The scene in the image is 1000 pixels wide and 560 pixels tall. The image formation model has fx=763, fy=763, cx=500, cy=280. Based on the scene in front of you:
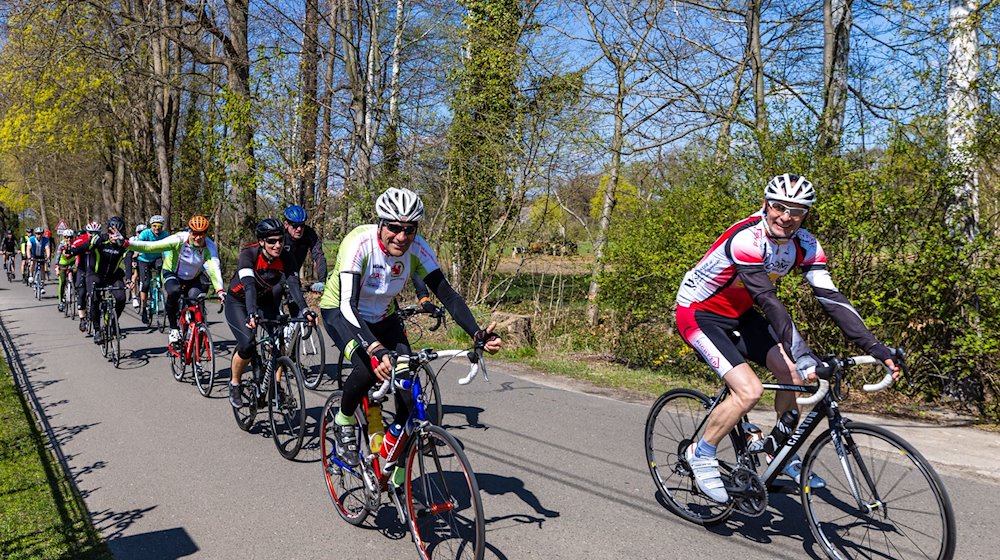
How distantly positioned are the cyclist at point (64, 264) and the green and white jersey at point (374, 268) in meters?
10.9

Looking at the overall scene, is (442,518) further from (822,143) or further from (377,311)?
(822,143)

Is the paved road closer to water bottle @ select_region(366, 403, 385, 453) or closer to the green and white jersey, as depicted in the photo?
water bottle @ select_region(366, 403, 385, 453)

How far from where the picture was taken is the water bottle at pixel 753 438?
14.3ft

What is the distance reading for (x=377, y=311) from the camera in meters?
5.00

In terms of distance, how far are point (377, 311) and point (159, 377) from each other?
20.0 ft

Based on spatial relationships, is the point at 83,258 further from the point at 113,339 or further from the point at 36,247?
the point at 36,247

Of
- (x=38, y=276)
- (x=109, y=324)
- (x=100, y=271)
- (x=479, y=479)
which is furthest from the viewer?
(x=38, y=276)

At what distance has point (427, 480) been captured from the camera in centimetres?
397

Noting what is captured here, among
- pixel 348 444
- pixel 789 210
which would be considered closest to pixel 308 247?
pixel 348 444

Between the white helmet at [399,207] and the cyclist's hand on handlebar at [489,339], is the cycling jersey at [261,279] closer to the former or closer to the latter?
the white helmet at [399,207]

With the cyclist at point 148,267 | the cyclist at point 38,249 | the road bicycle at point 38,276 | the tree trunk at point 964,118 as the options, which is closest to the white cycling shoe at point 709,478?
the tree trunk at point 964,118

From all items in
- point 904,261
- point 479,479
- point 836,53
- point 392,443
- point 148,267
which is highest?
point 836,53

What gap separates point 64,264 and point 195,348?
7.10 meters

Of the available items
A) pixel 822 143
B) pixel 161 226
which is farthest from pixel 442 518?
pixel 161 226
